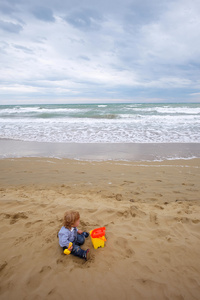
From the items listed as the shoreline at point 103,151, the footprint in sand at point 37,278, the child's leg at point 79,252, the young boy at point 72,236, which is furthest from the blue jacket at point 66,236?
the shoreline at point 103,151

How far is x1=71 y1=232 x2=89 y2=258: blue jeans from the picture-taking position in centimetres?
244

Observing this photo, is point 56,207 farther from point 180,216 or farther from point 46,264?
point 180,216

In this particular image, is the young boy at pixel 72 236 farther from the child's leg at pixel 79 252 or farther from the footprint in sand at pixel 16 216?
the footprint in sand at pixel 16 216

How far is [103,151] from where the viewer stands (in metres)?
8.14

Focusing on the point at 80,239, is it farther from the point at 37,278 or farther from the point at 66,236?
the point at 37,278

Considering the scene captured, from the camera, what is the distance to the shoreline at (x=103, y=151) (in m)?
7.25

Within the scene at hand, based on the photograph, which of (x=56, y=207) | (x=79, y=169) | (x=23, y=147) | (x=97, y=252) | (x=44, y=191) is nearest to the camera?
(x=97, y=252)

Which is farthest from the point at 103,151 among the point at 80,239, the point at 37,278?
the point at 37,278

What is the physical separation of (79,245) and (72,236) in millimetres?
240

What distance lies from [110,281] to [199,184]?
153 inches

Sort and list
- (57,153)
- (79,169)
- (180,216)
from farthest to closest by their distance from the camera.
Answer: (57,153) < (79,169) < (180,216)

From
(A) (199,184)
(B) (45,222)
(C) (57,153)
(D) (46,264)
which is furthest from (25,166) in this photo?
(A) (199,184)

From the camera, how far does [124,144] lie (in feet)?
30.5

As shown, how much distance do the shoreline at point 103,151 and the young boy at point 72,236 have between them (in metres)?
4.47
